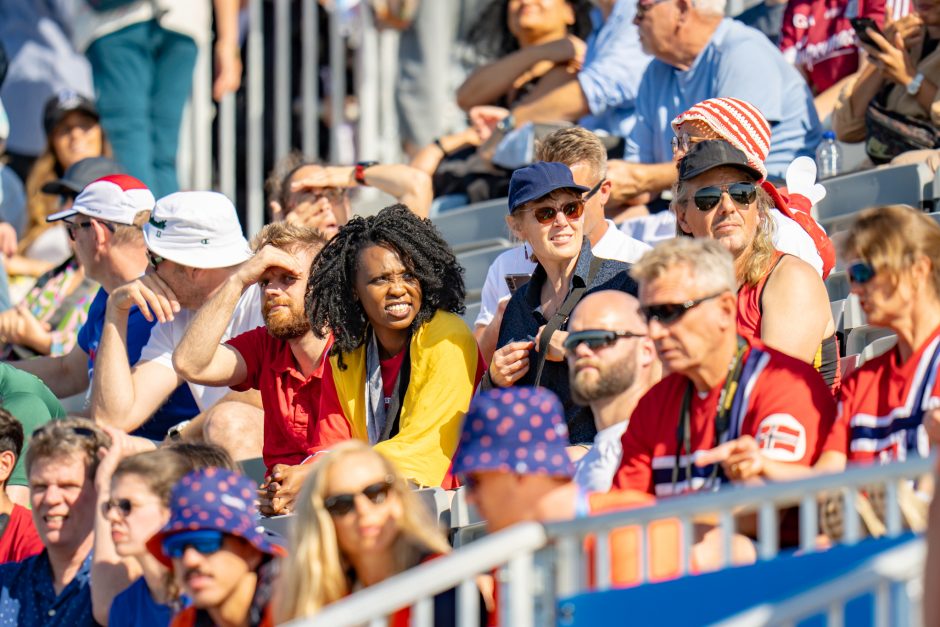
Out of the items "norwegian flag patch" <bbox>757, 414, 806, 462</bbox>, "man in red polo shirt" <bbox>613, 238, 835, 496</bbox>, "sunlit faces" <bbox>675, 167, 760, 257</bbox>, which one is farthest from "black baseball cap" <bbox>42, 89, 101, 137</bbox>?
"norwegian flag patch" <bbox>757, 414, 806, 462</bbox>

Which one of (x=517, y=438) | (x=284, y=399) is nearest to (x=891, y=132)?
(x=284, y=399)

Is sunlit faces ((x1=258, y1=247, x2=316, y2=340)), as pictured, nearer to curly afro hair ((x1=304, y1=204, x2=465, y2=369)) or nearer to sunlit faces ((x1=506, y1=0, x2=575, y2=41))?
curly afro hair ((x1=304, y1=204, x2=465, y2=369))

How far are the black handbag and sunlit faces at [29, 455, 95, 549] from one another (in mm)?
3460

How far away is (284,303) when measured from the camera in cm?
650

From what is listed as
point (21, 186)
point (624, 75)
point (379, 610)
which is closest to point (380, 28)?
point (21, 186)

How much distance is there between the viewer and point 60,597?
562 cm

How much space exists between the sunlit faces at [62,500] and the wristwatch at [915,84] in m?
3.45

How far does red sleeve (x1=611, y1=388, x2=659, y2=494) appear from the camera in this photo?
464 centimetres

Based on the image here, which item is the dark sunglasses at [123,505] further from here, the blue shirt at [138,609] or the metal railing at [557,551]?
the metal railing at [557,551]

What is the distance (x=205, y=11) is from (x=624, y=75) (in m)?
3.00

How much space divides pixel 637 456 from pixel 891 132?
3108mm

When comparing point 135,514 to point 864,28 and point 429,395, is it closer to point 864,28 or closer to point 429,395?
point 429,395

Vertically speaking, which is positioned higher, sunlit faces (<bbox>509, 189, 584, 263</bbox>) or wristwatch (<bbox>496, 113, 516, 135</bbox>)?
wristwatch (<bbox>496, 113, 516, 135</bbox>)

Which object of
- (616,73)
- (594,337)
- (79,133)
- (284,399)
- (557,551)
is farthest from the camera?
(79,133)
